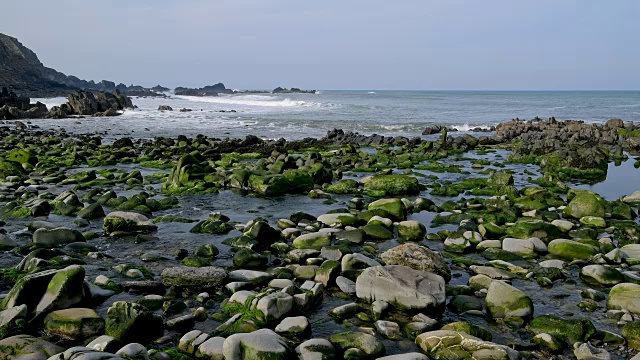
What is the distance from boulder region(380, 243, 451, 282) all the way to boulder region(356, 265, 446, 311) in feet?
2.43

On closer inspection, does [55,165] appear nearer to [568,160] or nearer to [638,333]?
[638,333]

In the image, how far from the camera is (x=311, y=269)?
25.9 feet

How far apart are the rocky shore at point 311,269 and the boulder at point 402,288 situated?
21 millimetres

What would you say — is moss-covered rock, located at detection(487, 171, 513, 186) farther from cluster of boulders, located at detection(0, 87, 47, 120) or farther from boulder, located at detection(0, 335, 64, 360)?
cluster of boulders, located at detection(0, 87, 47, 120)

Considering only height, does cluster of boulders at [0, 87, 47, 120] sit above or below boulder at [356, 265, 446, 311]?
above

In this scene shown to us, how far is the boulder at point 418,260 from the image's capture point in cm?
788

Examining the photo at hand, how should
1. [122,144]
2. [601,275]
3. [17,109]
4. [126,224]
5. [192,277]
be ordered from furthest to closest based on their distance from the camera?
[17,109] → [122,144] → [126,224] → [601,275] → [192,277]

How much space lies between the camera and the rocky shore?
18.7 feet

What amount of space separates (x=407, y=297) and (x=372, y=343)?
131 cm

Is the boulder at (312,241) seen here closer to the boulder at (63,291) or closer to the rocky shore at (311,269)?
the rocky shore at (311,269)

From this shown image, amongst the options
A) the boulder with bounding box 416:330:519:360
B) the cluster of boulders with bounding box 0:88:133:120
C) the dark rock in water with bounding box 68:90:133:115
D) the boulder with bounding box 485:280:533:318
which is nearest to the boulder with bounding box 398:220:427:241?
the boulder with bounding box 485:280:533:318

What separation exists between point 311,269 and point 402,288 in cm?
177

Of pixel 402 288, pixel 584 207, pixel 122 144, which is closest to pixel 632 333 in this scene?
pixel 402 288

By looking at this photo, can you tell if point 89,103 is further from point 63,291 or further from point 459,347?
point 459,347
